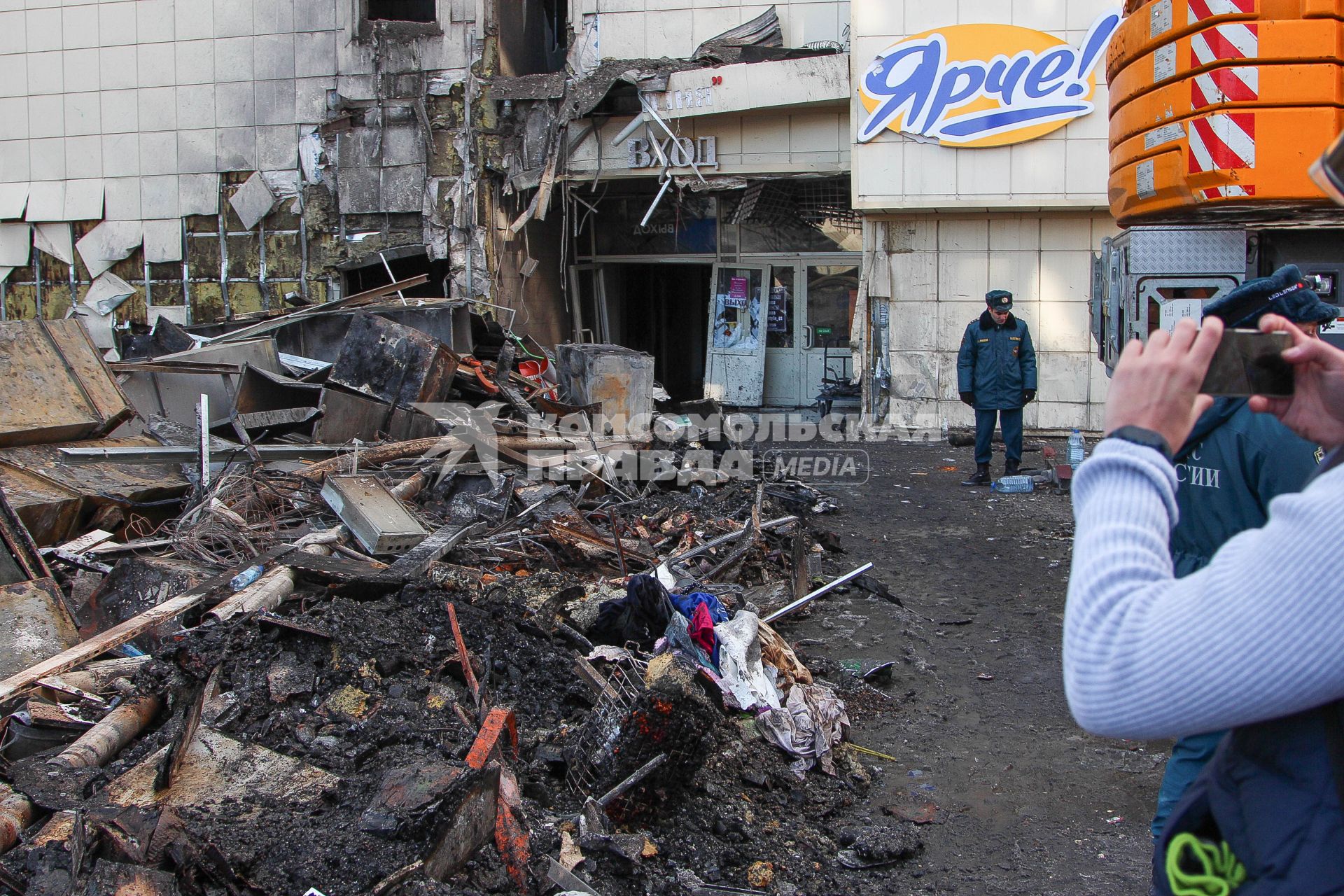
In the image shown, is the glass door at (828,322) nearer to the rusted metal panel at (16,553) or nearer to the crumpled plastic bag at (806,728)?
the crumpled plastic bag at (806,728)

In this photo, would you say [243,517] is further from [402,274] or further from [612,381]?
[402,274]

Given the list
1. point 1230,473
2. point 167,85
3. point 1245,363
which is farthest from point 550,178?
point 1245,363

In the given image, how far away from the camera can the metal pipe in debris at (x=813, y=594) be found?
18.8ft

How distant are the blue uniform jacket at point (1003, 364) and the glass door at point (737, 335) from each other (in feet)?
21.0

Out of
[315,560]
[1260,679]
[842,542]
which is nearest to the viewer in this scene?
[1260,679]

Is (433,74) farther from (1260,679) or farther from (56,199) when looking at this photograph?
(1260,679)

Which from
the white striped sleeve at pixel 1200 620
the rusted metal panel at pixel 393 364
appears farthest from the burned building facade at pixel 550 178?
the white striped sleeve at pixel 1200 620

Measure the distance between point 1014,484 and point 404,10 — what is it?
454 inches

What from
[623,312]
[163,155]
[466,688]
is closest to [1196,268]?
[466,688]

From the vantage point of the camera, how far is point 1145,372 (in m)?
1.31

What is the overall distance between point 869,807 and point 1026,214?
10.6 metres

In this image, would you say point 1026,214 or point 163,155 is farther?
point 163,155

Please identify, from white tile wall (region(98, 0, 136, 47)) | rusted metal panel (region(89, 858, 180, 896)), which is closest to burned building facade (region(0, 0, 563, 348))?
white tile wall (region(98, 0, 136, 47))

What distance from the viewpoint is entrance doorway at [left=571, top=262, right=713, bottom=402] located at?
56.6 feet
